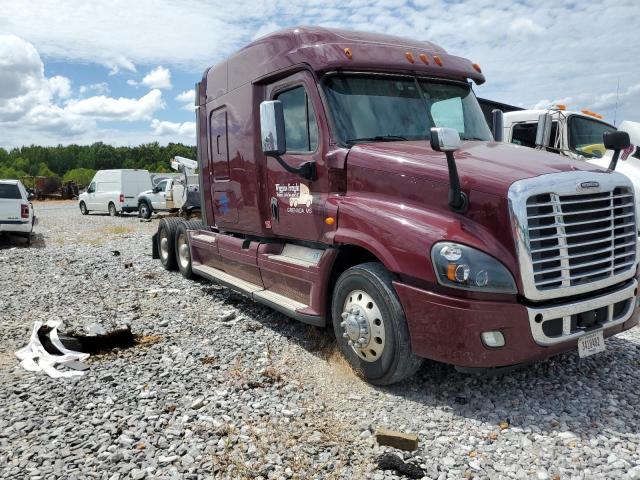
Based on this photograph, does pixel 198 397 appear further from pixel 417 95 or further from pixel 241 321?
pixel 417 95

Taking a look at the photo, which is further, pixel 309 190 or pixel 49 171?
pixel 49 171

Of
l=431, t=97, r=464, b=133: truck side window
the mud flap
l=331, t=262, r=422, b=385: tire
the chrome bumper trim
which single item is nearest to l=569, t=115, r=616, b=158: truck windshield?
l=431, t=97, r=464, b=133: truck side window

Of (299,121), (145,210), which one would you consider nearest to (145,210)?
(145,210)

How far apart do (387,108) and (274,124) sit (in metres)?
1.05

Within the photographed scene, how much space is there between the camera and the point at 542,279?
12.1 feet

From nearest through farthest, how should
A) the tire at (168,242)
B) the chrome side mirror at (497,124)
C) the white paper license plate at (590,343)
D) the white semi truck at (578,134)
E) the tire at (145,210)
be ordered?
the white paper license plate at (590,343)
the chrome side mirror at (497,124)
the white semi truck at (578,134)
the tire at (168,242)
the tire at (145,210)

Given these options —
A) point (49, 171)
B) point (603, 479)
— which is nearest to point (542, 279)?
point (603, 479)

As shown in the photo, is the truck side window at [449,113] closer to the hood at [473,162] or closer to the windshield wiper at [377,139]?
the hood at [473,162]

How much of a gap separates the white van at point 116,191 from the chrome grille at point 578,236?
78.2 feet

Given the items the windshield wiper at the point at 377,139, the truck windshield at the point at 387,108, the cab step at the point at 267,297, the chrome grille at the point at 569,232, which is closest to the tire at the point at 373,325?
the cab step at the point at 267,297

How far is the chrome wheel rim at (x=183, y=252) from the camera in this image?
8.85m

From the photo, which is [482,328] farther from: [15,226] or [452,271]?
[15,226]

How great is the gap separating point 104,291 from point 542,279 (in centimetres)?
641

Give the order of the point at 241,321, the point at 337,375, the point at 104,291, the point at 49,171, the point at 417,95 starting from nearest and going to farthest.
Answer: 1. the point at 337,375
2. the point at 417,95
3. the point at 241,321
4. the point at 104,291
5. the point at 49,171
